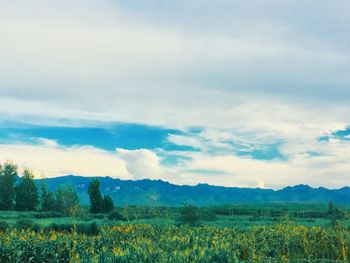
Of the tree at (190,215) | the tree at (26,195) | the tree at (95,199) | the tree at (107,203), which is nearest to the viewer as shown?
the tree at (190,215)

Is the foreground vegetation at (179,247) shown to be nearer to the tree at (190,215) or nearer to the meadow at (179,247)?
the meadow at (179,247)

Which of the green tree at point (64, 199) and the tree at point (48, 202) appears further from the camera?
the green tree at point (64, 199)

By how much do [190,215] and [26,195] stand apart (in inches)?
2171

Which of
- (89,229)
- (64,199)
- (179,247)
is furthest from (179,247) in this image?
(64,199)

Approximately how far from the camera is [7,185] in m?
82.1

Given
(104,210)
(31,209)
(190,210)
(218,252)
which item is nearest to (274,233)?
(218,252)

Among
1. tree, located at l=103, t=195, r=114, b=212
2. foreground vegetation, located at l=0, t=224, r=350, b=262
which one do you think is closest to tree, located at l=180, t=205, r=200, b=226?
foreground vegetation, located at l=0, t=224, r=350, b=262

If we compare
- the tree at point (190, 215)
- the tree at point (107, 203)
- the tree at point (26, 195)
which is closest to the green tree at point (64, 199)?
the tree at point (26, 195)

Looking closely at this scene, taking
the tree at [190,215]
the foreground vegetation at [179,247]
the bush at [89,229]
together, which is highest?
the tree at [190,215]

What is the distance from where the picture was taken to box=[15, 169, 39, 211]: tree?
79.7 m

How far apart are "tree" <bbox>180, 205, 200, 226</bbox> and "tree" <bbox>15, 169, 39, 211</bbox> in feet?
174

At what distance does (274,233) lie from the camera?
66.9 ft

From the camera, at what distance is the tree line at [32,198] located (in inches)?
3002

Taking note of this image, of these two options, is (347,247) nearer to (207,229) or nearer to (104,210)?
(207,229)
